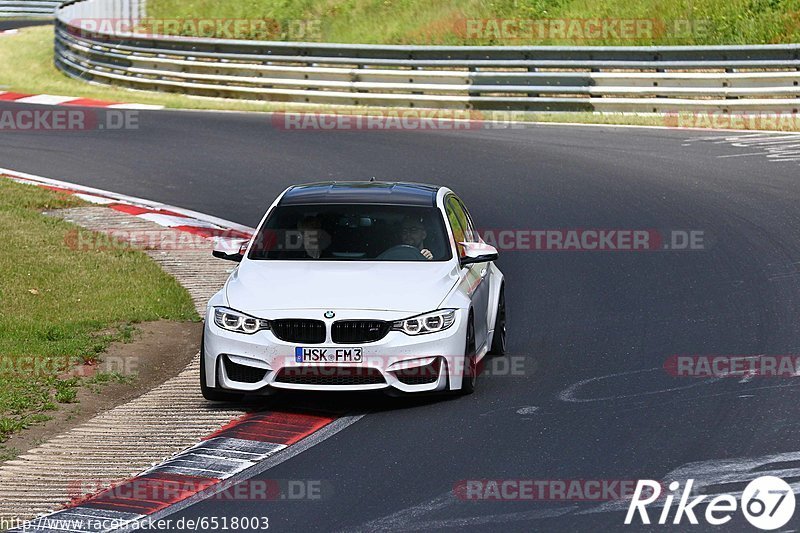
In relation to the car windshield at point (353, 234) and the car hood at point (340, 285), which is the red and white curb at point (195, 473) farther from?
the car windshield at point (353, 234)

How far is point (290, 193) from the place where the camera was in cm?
1115

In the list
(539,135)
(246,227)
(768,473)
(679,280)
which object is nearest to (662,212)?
(679,280)

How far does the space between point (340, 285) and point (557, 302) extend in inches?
142

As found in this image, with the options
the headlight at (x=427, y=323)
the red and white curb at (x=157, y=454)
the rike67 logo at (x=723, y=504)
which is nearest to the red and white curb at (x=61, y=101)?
the red and white curb at (x=157, y=454)

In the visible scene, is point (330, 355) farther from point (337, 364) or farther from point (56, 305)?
point (56, 305)

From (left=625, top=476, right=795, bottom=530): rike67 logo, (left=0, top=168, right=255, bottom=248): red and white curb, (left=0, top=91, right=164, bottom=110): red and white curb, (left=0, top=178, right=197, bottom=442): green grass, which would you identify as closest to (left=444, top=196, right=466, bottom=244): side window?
(left=0, top=178, right=197, bottom=442): green grass

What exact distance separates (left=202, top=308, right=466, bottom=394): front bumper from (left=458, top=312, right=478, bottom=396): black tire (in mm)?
133

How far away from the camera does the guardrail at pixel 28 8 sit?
172 feet

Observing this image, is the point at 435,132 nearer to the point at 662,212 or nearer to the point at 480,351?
the point at 662,212

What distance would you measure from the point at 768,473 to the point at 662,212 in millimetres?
9240

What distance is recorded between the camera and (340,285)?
32.2ft

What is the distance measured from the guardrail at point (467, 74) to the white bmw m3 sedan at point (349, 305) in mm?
14018

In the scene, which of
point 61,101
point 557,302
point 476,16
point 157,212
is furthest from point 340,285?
point 476,16

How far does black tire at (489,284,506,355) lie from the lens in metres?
11.1
